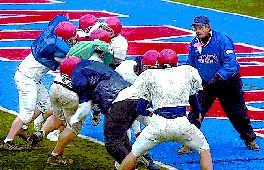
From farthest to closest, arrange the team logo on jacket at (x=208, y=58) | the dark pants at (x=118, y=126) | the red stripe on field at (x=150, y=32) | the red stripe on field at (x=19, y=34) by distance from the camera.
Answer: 1. the red stripe on field at (x=150, y=32)
2. the red stripe on field at (x=19, y=34)
3. the team logo on jacket at (x=208, y=58)
4. the dark pants at (x=118, y=126)

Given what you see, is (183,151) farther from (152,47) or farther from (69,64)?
(152,47)

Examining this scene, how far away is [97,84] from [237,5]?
15257 mm

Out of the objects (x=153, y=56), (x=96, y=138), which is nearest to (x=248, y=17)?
(x=96, y=138)

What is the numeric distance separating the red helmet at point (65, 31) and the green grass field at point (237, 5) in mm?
12724

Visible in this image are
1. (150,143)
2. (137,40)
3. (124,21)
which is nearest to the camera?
(150,143)

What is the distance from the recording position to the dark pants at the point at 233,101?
1208cm

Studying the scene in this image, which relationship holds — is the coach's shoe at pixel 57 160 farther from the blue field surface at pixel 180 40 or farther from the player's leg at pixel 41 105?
the blue field surface at pixel 180 40

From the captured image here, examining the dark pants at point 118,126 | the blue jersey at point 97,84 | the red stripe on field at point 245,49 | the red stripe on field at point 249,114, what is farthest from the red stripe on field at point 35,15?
the dark pants at point 118,126

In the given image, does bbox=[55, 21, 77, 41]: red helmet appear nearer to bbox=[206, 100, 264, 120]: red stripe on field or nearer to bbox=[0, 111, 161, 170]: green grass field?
bbox=[0, 111, 161, 170]: green grass field

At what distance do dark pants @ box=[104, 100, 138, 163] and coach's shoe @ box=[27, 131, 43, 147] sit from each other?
1.72 meters

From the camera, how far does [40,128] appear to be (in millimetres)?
12445

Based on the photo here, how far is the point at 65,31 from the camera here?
11.6m

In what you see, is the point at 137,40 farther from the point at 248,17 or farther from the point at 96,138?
the point at 96,138

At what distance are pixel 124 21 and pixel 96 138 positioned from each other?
1029 centimetres
